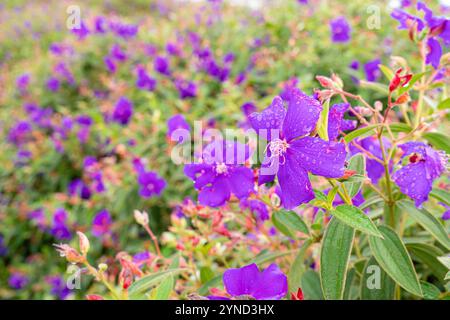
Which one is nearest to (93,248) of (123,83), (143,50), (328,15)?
(123,83)

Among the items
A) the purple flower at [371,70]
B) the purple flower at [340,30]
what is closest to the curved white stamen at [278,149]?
the purple flower at [371,70]

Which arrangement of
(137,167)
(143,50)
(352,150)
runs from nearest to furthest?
(352,150) < (137,167) < (143,50)

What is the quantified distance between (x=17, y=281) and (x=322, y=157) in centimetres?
234

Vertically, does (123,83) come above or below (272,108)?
above

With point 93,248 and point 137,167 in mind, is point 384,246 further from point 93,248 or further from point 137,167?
point 93,248

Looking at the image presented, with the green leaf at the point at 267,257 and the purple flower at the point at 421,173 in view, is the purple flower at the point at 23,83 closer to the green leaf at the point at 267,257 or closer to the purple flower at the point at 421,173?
the green leaf at the point at 267,257

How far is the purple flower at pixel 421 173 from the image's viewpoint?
736 millimetres

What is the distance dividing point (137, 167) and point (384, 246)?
4.61ft

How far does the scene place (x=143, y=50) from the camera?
3.40 m

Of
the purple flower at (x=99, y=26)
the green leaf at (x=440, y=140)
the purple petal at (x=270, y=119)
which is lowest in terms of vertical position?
the green leaf at (x=440, y=140)

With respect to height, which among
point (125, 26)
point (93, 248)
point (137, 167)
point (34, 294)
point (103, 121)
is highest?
point (125, 26)

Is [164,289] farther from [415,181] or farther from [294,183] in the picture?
[415,181]

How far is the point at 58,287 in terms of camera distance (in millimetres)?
2297

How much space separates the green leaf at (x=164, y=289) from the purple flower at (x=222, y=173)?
0.16 m
